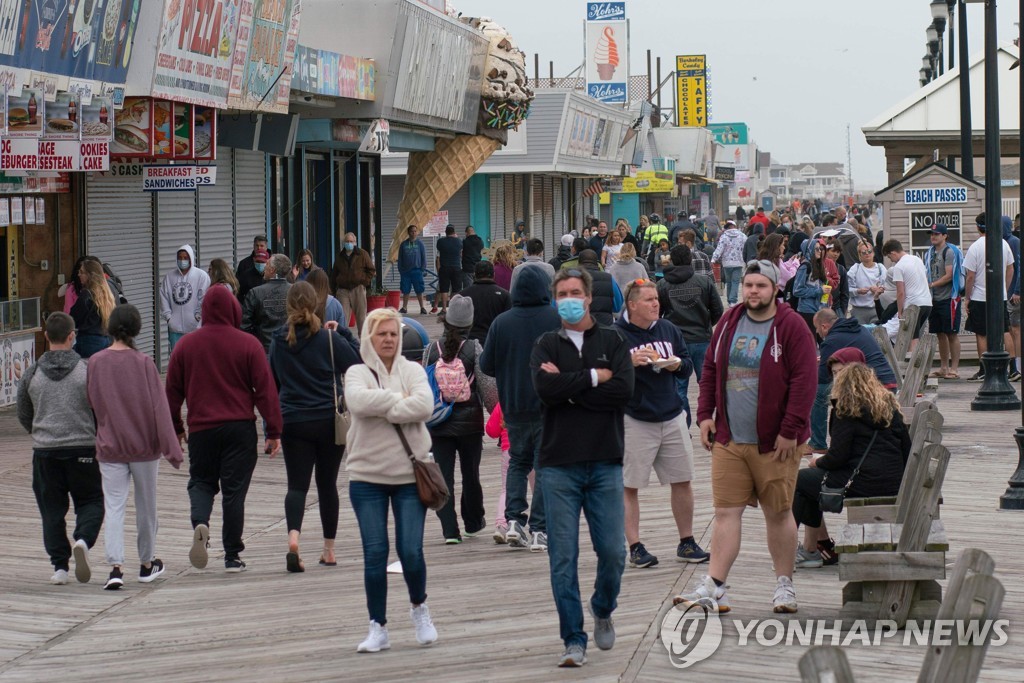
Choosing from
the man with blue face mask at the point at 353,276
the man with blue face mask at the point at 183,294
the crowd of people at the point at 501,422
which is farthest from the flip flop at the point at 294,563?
the man with blue face mask at the point at 353,276

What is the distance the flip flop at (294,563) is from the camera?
30.2 ft

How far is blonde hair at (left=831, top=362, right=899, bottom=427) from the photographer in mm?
8219

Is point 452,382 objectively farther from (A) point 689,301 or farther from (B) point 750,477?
(A) point 689,301

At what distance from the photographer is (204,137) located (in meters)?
17.9

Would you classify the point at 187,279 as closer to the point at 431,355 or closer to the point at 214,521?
the point at 214,521

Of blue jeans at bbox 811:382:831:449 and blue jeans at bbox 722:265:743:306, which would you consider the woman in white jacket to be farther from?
blue jeans at bbox 722:265:743:306

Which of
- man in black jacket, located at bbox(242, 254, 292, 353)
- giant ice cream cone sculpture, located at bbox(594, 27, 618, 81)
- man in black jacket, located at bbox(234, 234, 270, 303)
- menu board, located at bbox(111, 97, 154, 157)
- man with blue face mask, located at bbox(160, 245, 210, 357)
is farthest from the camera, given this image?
giant ice cream cone sculpture, located at bbox(594, 27, 618, 81)

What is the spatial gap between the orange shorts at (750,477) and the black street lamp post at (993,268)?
30.0ft

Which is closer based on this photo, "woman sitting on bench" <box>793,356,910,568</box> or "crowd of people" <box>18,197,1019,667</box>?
"crowd of people" <box>18,197,1019,667</box>

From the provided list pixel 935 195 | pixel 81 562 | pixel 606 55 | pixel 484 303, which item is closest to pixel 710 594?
pixel 81 562

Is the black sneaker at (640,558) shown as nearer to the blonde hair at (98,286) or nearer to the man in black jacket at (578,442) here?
the man in black jacket at (578,442)

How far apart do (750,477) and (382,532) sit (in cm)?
180

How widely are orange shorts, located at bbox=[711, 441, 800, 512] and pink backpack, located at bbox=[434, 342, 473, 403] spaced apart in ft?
8.19

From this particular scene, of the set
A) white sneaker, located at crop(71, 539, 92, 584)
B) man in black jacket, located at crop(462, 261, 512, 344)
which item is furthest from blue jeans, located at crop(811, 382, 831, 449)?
white sneaker, located at crop(71, 539, 92, 584)
